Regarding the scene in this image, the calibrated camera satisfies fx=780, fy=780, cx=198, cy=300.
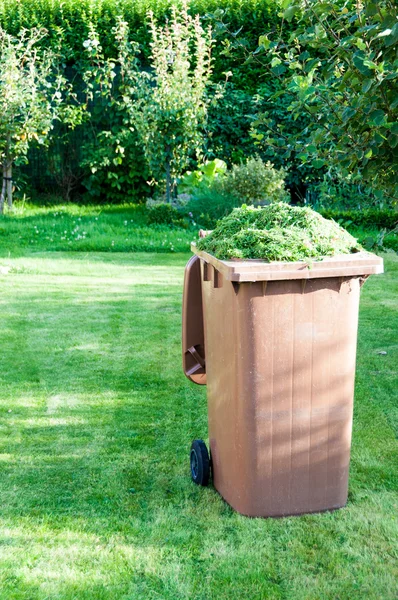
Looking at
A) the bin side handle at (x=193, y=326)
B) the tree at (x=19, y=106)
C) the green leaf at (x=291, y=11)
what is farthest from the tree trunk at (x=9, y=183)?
the green leaf at (x=291, y=11)

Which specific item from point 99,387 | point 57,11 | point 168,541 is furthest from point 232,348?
point 57,11

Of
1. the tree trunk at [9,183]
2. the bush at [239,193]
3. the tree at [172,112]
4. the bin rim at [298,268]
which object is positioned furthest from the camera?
the tree trunk at [9,183]

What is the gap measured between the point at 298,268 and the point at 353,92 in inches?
61.0

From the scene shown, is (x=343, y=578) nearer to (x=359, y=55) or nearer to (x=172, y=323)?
(x=359, y=55)

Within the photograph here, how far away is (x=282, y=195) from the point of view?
35.3 feet

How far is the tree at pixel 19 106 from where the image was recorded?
11.0 m

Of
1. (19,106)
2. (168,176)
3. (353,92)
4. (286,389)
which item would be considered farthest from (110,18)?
(286,389)

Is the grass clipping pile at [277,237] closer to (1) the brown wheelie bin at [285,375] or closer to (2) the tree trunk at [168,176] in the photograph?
(1) the brown wheelie bin at [285,375]

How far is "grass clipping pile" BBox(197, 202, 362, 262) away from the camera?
3.20 meters

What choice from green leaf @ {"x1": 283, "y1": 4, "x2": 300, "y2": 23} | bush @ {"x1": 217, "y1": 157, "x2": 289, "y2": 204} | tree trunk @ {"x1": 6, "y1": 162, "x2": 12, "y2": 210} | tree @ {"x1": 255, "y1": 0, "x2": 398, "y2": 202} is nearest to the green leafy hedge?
tree trunk @ {"x1": 6, "y1": 162, "x2": 12, "y2": 210}

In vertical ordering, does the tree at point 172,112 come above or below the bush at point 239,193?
above

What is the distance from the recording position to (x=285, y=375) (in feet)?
10.7

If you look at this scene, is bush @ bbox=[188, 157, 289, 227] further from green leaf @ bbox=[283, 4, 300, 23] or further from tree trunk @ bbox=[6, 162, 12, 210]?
green leaf @ bbox=[283, 4, 300, 23]

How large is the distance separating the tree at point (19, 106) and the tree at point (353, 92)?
7337 mm
